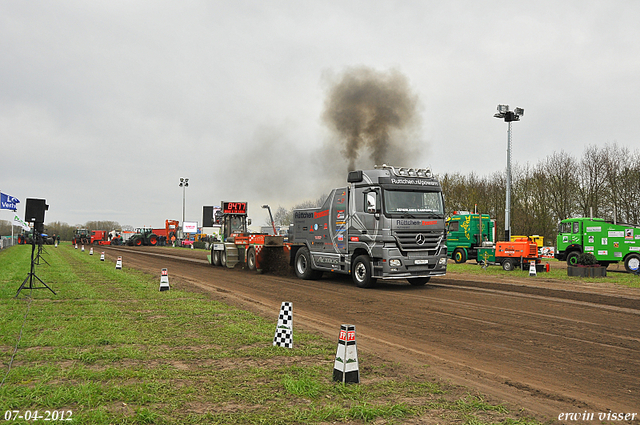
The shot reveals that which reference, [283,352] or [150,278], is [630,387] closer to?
[283,352]

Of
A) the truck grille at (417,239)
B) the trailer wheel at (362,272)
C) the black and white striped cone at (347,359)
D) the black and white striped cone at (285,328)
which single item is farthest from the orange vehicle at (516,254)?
the black and white striped cone at (347,359)

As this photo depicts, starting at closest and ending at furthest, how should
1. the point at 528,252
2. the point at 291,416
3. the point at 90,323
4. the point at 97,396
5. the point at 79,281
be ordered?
the point at 291,416 < the point at 97,396 < the point at 90,323 < the point at 79,281 < the point at 528,252

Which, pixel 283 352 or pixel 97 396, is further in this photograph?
pixel 283 352

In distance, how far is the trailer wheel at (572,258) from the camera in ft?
74.6

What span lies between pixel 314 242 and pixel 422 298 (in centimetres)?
580

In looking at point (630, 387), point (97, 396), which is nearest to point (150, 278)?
point (97, 396)

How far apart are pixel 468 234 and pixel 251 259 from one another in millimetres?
15075

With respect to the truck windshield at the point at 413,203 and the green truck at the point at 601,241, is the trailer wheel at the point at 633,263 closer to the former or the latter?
the green truck at the point at 601,241

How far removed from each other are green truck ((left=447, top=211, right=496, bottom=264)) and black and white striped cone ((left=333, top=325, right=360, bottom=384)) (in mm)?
25582

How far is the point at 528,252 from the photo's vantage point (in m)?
22.3

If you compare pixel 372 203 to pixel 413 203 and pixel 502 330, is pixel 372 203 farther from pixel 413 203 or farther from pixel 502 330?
pixel 502 330

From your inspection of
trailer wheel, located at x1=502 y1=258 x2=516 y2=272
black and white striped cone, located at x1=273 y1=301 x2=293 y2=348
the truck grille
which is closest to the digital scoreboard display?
the truck grille

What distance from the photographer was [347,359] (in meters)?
5.11

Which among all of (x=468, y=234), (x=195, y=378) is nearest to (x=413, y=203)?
(x=195, y=378)
